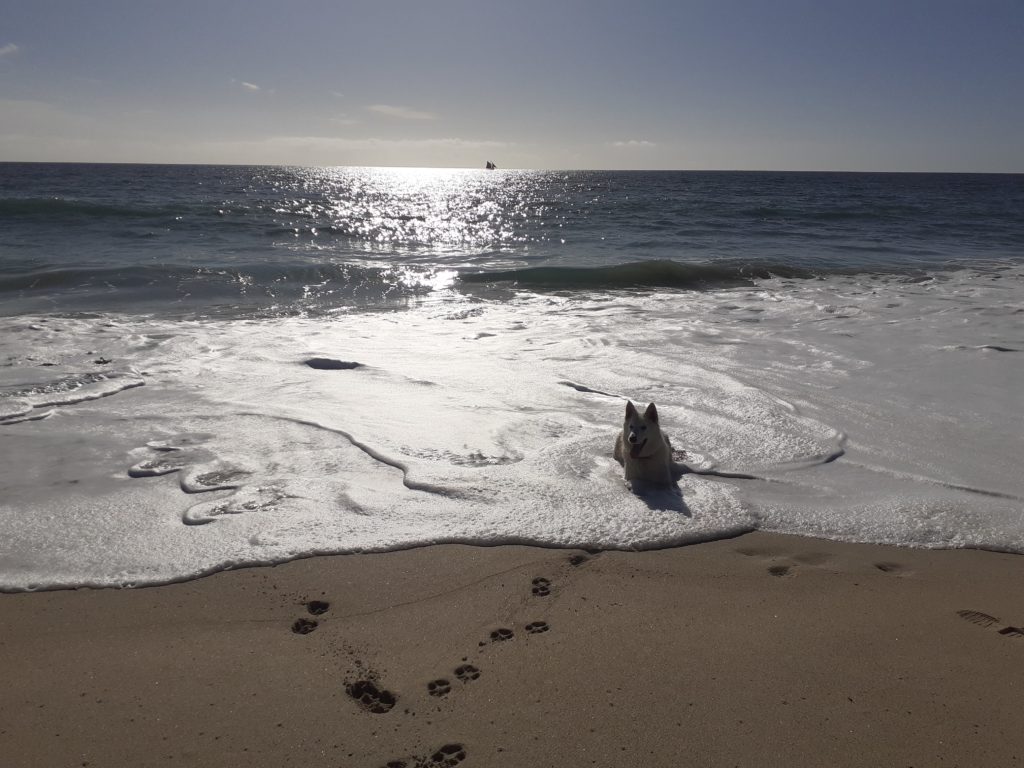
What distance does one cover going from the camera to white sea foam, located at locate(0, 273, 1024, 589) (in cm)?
369

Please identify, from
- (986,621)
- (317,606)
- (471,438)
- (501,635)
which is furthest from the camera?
(471,438)

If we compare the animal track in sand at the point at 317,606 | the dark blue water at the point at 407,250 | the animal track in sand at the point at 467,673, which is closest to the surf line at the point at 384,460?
the animal track in sand at the point at 317,606

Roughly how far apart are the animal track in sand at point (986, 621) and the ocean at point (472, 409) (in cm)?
62

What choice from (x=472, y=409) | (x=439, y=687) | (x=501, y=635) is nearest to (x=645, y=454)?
(x=501, y=635)

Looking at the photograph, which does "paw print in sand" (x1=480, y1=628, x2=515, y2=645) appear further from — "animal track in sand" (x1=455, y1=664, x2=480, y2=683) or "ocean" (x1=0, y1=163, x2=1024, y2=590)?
"ocean" (x1=0, y1=163, x2=1024, y2=590)

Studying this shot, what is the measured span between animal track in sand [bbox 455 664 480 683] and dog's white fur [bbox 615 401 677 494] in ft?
5.85

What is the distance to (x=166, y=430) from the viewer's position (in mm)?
5008

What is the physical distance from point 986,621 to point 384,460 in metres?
3.30

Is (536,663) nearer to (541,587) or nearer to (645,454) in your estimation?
(541,587)

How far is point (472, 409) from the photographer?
5539mm

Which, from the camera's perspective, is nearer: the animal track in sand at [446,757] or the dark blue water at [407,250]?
the animal track in sand at [446,757]

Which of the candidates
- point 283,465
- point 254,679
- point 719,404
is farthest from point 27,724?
point 719,404

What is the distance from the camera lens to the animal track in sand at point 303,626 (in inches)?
115

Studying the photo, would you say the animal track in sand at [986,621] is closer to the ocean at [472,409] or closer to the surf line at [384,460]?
the ocean at [472,409]
